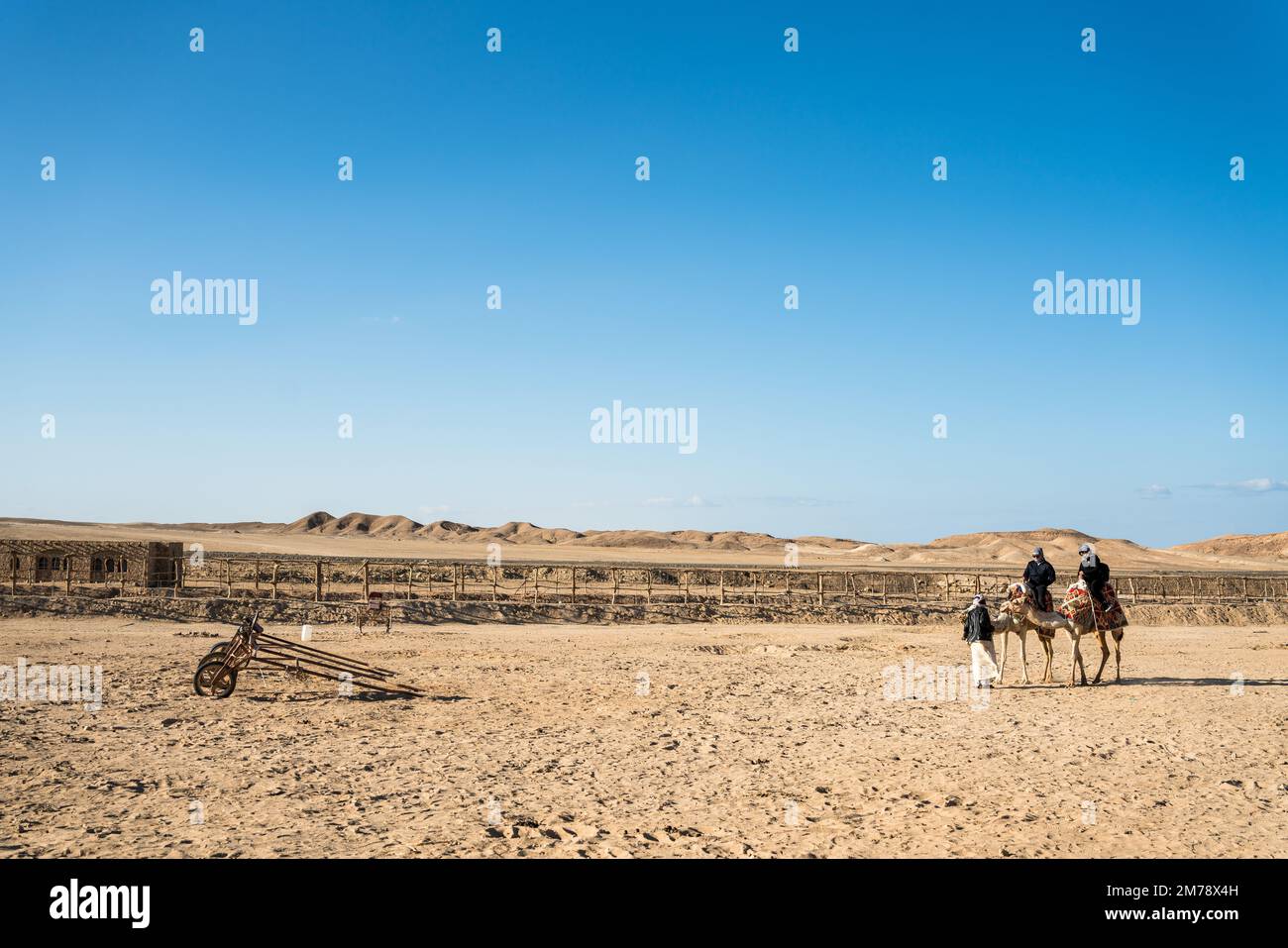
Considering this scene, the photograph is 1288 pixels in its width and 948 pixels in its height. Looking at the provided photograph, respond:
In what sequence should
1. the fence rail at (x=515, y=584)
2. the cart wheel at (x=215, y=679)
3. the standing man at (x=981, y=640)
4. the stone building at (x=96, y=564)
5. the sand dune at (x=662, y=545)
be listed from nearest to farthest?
the cart wheel at (x=215, y=679) → the standing man at (x=981, y=640) → the fence rail at (x=515, y=584) → the stone building at (x=96, y=564) → the sand dune at (x=662, y=545)

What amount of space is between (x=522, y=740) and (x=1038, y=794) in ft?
20.7

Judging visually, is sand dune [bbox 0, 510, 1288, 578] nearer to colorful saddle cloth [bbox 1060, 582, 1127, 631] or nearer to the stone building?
the stone building

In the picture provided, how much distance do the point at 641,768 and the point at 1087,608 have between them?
10.0m

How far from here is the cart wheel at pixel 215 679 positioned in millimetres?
14586

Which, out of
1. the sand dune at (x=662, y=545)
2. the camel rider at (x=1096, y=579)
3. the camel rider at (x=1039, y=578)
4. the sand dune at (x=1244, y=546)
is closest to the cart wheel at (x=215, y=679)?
the camel rider at (x=1039, y=578)

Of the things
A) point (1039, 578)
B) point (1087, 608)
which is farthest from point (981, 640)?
point (1087, 608)

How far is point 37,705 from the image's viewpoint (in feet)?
44.7

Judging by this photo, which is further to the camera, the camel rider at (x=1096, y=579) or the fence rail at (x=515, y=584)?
the fence rail at (x=515, y=584)

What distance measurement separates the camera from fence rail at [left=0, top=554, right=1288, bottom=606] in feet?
120

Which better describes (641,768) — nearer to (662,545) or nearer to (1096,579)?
(1096,579)

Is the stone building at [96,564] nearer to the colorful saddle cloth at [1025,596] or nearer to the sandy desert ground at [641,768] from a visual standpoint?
the sandy desert ground at [641,768]

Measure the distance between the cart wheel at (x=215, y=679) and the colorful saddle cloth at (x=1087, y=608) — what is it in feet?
48.0

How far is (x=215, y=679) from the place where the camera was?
571 inches
